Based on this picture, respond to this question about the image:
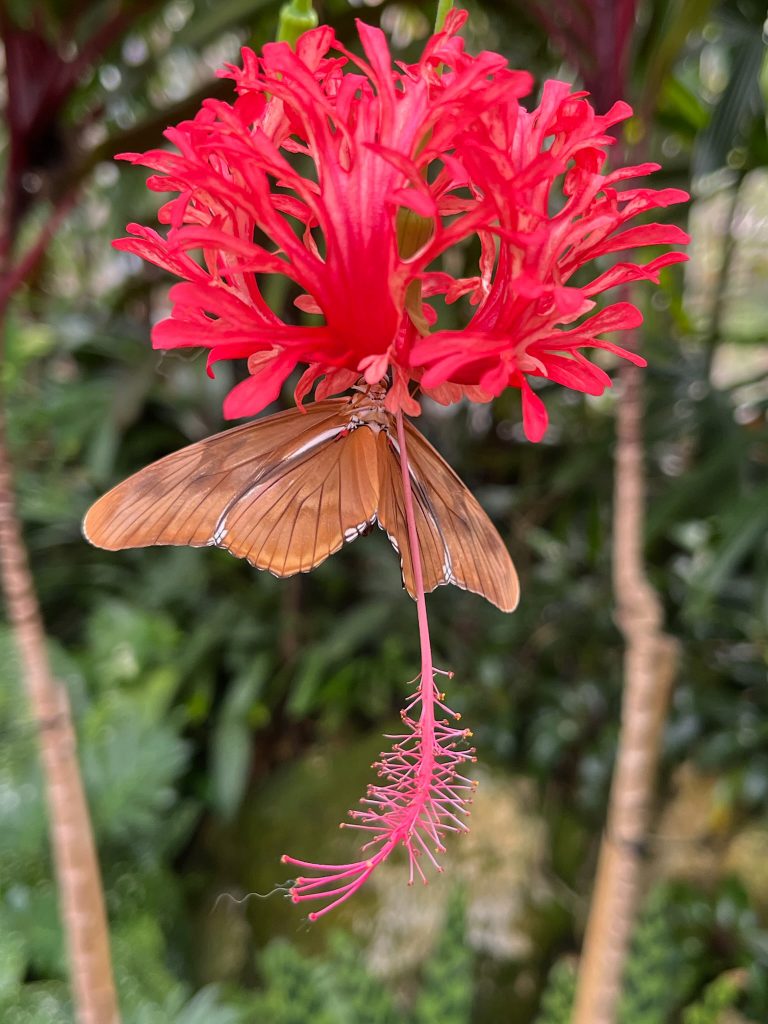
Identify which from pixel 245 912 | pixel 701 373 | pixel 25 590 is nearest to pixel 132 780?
pixel 245 912

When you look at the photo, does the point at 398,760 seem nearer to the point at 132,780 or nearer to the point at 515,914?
the point at 132,780

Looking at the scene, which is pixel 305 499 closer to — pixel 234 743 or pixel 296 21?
pixel 296 21

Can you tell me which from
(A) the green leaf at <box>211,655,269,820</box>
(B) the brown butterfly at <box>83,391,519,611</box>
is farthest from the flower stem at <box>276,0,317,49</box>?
(A) the green leaf at <box>211,655,269,820</box>

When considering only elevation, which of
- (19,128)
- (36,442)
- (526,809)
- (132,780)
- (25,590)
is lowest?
(526,809)

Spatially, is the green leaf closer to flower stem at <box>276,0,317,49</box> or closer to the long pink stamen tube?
the long pink stamen tube

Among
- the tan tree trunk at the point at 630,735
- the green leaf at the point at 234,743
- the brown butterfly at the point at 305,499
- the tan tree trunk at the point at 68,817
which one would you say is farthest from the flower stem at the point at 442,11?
the green leaf at the point at 234,743

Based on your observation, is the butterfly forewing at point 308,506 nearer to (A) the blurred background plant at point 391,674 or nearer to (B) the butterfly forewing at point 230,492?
(B) the butterfly forewing at point 230,492

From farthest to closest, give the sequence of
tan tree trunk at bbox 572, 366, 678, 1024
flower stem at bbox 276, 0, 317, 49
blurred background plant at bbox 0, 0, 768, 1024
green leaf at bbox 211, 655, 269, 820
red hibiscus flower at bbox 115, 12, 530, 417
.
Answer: green leaf at bbox 211, 655, 269, 820, blurred background plant at bbox 0, 0, 768, 1024, tan tree trunk at bbox 572, 366, 678, 1024, flower stem at bbox 276, 0, 317, 49, red hibiscus flower at bbox 115, 12, 530, 417

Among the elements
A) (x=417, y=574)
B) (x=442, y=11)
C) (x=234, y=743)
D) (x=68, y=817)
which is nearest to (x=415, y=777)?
(x=417, y=574)

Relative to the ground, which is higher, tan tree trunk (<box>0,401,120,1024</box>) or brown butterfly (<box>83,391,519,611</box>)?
brown butterfly (<box>83,391,519,611</box>)
